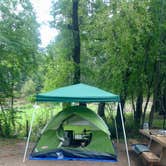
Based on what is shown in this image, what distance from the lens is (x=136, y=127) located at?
976cm

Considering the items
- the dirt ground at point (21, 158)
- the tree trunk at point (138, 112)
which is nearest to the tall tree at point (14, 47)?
the dirt ground at point (21, 158)

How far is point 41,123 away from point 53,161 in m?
4.22

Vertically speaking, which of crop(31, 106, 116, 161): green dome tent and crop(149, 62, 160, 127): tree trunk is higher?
crop(149, 62, 160, 127): tree trunk

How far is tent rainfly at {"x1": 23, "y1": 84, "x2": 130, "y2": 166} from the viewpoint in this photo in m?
6.02

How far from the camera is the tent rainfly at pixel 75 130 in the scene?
19.7 feet

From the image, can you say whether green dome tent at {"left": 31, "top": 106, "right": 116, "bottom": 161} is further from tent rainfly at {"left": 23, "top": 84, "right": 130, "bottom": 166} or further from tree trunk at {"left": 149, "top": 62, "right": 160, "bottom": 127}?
tree trunk at {"left": 149, "top": 62, "right": 160, "bottom": 127}

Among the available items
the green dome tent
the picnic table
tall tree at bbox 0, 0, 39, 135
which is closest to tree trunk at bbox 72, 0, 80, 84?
tall tree at bbox 0, 0, 39, 135

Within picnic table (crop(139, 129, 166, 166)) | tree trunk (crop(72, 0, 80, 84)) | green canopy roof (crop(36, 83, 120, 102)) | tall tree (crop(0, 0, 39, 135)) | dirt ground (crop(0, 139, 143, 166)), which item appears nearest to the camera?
picnic table (crop(139, 129, 166, 166))

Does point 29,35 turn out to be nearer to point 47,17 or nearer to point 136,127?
point 47,17

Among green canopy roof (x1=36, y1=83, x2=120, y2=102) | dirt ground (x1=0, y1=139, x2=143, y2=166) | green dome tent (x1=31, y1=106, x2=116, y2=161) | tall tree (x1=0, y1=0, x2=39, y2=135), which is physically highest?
tall tree (x1=0, y1=0, x2=39, y2=135)

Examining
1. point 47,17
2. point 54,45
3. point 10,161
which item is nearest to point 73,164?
point 10,161

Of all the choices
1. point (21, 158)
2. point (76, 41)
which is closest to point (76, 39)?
point (76, 41)

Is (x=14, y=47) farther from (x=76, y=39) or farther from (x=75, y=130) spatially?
(x=75, y=130)

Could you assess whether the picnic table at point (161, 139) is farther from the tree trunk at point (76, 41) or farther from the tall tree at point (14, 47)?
the tall tree at point (14, 47)
